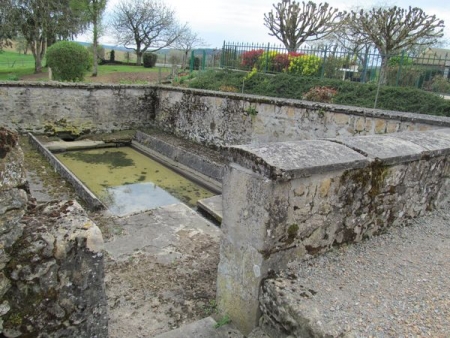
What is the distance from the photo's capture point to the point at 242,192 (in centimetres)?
225

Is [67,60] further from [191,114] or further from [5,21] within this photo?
[5,21]

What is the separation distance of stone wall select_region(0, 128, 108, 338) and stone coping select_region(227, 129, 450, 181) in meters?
1.05

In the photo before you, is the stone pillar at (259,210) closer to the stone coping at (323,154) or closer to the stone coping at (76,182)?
the stone coping at (323,154)

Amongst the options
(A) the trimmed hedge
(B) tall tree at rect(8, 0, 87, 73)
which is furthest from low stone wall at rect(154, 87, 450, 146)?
(B) tall tree at rect(8, 0, 87, 73)

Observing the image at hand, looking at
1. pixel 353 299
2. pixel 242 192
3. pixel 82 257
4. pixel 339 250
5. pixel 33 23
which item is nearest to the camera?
pixel 82 257

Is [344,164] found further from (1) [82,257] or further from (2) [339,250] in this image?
(1) [82,257]

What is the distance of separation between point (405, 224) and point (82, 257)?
2654mm

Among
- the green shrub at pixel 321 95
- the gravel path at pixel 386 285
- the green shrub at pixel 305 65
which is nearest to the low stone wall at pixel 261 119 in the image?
the green shrub at pixel 321 95

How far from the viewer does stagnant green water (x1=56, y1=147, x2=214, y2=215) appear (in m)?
6.26

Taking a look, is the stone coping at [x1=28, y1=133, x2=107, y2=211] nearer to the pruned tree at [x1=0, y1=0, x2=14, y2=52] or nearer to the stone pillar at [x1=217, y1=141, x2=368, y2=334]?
the stone pillar at [x1=217, y1=141, x2=368, y2=334]

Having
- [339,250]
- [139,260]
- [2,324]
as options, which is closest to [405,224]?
[339,250]

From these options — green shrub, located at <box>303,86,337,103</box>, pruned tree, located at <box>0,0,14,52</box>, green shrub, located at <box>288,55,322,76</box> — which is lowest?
green shrub, located at <box>303,86,337,103</box>

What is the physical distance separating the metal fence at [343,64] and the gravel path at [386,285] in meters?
6.69

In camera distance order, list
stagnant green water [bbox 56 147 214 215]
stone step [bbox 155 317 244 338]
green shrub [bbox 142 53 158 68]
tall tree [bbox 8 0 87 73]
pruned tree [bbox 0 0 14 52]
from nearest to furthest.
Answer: stone step [bbox 155 317 244 338], stagnant green water [bbox 56 147 214 215], pruned tree [bbox 0 0 14 52], tall tree [bbox 8 0 87 73], green shrub [bbox 142 53 158 68]
